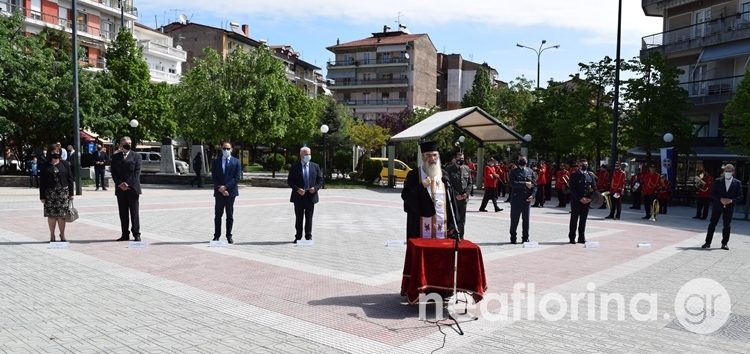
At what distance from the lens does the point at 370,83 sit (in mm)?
81000

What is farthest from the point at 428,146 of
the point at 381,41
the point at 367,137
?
the point at 381,41

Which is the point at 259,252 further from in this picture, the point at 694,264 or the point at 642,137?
the point at 642,137

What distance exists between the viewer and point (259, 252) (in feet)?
33.4

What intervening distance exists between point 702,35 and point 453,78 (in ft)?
184

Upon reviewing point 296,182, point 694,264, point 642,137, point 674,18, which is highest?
point 674,18

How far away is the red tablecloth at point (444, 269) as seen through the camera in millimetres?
6164

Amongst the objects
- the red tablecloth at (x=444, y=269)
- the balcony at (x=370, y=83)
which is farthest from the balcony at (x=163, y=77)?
the red tablecloth at (x=444, y=269)

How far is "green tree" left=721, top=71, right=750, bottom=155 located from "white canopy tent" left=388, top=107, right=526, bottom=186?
890 cm

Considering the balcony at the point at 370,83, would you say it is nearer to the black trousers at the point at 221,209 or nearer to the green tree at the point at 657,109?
the green tree at the point at 657,109

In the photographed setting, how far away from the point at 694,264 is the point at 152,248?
31.8ft

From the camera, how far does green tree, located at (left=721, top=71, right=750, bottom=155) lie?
2231 cm

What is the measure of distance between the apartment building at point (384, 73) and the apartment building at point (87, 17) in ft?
102

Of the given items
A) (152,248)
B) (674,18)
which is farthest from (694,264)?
(674,18)

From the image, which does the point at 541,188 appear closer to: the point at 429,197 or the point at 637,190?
the point at 637,190
